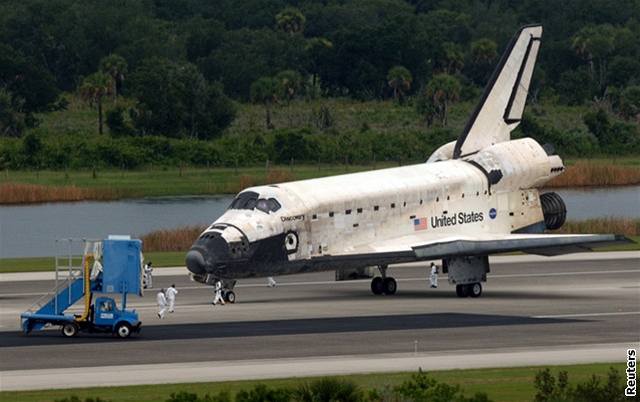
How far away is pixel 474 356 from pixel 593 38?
117 m

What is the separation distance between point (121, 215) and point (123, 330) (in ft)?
160

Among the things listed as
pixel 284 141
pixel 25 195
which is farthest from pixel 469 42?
pixel 25 195

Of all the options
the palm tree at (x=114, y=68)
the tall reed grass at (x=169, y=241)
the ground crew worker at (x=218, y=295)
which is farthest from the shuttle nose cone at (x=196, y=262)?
the palm tree at (x=114, y=68)

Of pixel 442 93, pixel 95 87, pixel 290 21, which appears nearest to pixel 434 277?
pixel 95 87

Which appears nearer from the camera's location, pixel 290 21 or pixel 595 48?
pixel 595 48

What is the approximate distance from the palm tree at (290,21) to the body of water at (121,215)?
222ft

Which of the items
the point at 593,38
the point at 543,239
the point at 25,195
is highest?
the point at 593,38

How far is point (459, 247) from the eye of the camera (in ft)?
165

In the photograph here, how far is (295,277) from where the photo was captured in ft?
194

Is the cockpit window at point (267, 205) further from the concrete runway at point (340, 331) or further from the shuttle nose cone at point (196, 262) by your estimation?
the concrete runway at point (340, 331)

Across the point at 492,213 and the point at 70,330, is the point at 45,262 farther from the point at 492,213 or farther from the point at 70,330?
the point at 70,330

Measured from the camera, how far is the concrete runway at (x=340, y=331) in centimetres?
3672

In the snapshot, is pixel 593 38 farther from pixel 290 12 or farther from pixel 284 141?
pixel 284 141

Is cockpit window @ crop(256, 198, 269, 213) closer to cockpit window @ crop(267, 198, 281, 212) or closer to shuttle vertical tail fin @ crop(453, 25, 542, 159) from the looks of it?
cockpit window @ crop(267, 198, 281, 212)
